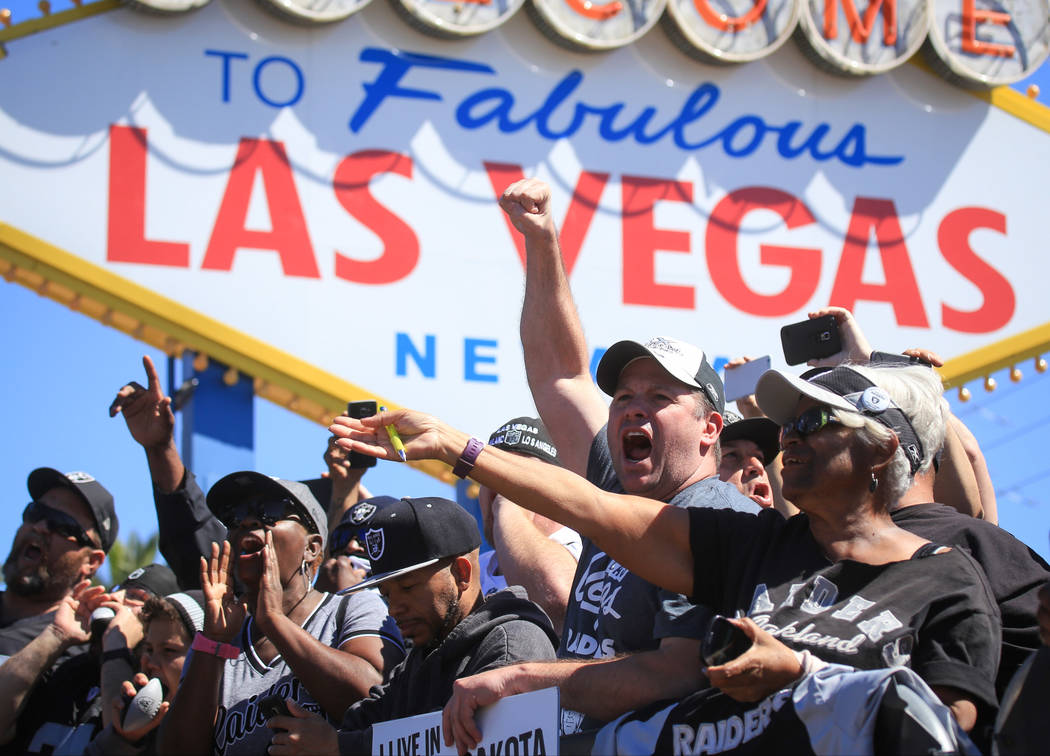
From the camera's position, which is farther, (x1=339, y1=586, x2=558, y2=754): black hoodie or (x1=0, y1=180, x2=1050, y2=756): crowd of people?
(x1=339, y1=586, x2=558, y2=754): black hoodie

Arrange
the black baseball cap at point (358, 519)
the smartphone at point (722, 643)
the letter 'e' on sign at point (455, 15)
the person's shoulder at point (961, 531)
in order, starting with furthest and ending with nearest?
the letter 'e' on sign at point (455, 15)
the black baseball cap at point (358, 519)
the person's shoulder at point (961, 531)
the smartphone at point (722, 643)

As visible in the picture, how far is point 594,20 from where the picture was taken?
8.53 meters

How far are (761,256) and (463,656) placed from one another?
19.9 feet

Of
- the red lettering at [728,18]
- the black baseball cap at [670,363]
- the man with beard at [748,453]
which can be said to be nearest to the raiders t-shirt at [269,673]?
the black baseball cap at [670,363]

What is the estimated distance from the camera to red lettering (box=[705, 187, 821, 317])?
8609 millimetres

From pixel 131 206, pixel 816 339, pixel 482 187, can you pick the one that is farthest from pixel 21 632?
pixel 482 187

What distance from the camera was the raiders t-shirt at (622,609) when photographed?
2.57 metres

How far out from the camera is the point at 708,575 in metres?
2.52

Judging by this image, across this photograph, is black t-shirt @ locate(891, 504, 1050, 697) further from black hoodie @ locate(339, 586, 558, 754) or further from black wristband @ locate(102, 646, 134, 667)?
black wristband @ locate(102, 646, 134, 667)

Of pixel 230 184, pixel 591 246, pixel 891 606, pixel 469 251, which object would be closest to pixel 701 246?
pixel 591 246

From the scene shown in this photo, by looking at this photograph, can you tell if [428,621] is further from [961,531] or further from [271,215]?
[271,215]

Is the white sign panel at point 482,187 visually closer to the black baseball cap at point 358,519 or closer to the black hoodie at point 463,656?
the black baseball cap at point 358,519

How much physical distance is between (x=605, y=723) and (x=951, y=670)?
701 mm

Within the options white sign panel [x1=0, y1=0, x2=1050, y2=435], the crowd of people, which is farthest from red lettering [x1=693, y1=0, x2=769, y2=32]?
the crowd of people
